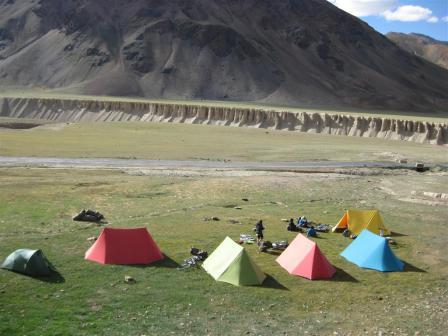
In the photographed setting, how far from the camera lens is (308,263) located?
63.5 ft

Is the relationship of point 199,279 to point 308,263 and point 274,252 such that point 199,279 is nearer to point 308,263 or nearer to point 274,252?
point 308,263

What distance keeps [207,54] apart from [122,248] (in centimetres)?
12366

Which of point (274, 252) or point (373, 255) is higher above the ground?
point (373, 255)

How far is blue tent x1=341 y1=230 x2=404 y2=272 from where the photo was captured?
20.4 meters

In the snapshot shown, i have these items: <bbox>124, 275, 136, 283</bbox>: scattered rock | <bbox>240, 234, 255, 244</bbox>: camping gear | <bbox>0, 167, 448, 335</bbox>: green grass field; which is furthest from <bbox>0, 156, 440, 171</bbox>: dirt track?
<bbox>124, 275, 136, 283</bbox>: scattered rock

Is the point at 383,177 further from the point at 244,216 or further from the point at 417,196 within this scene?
the point at 244,216

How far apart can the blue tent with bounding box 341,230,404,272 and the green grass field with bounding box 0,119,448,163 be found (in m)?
31.3

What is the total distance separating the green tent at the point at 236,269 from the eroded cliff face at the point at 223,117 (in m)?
59.1

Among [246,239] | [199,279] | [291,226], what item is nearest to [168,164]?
[291,226]

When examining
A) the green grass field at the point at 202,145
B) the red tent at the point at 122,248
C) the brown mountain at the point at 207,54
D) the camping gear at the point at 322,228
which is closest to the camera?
the red tent at the point at 122,248

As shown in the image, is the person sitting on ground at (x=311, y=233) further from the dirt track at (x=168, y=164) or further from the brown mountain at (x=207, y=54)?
the brown mountain at (x=207, y=54)

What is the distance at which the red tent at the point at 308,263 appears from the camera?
1925cm

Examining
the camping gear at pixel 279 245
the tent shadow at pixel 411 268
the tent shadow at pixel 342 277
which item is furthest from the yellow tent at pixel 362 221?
the tent shadow at pixel 342 277

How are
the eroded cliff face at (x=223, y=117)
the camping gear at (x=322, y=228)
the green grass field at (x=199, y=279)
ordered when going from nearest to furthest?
1. the green grass field at (x=199, y=279)
2. the camping gear at (x=322, y=228)
3. the eroded cliff face at (x=223, y=117)
